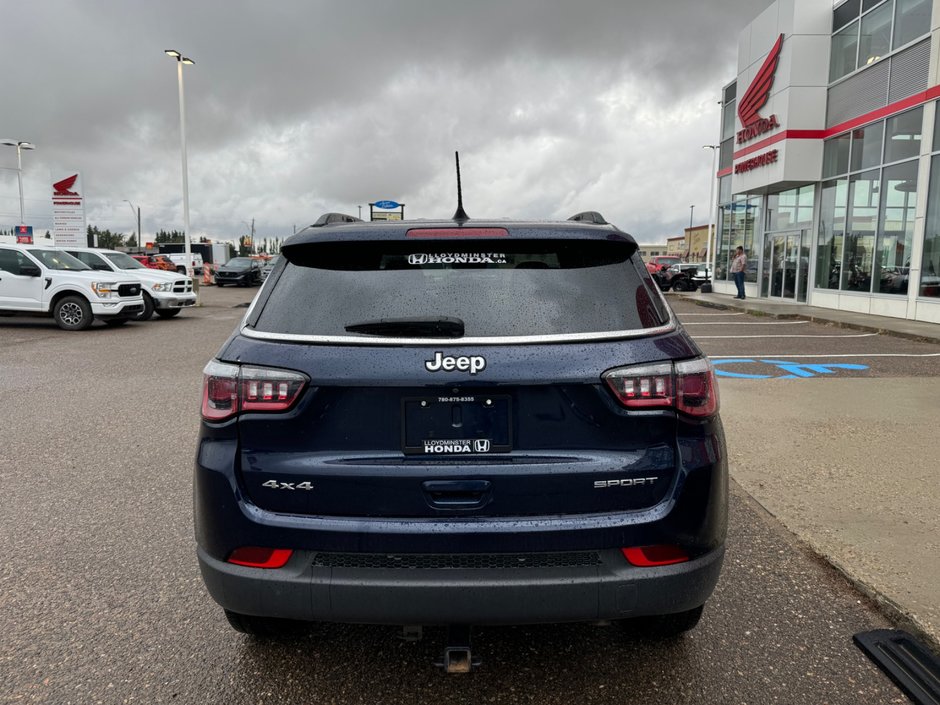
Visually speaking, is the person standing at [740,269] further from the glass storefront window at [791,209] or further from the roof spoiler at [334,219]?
the roof spoiler at [334,219]

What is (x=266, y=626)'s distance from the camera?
2725 millimetres

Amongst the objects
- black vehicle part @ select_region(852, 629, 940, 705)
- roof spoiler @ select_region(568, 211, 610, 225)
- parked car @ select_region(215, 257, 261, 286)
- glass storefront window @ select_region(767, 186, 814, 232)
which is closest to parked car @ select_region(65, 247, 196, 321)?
roof spoiler @ select_region(568, 211, 610, 225)

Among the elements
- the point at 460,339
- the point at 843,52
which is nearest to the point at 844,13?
the point at 843,52

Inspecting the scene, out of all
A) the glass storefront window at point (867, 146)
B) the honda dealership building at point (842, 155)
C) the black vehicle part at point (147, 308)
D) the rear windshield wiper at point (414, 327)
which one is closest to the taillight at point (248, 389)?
the rear windshield wiper at point (414, 327)

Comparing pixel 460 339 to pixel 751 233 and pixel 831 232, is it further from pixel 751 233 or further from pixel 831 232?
pixel 751 233

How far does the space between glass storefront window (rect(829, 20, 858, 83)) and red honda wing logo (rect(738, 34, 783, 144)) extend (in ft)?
5.36

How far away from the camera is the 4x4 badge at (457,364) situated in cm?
220

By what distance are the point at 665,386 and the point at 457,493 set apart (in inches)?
29.8

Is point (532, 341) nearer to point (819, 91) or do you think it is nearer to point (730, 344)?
point (730, 344)

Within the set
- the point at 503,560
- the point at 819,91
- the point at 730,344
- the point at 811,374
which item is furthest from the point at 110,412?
the point at 819,91

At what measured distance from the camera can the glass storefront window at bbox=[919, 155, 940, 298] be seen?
15727 mm

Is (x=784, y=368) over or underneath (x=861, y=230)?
underneath

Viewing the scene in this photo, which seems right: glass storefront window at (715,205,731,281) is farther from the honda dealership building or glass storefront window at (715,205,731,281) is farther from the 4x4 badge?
the 4x4 badge

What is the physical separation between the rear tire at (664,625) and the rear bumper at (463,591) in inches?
21.1
